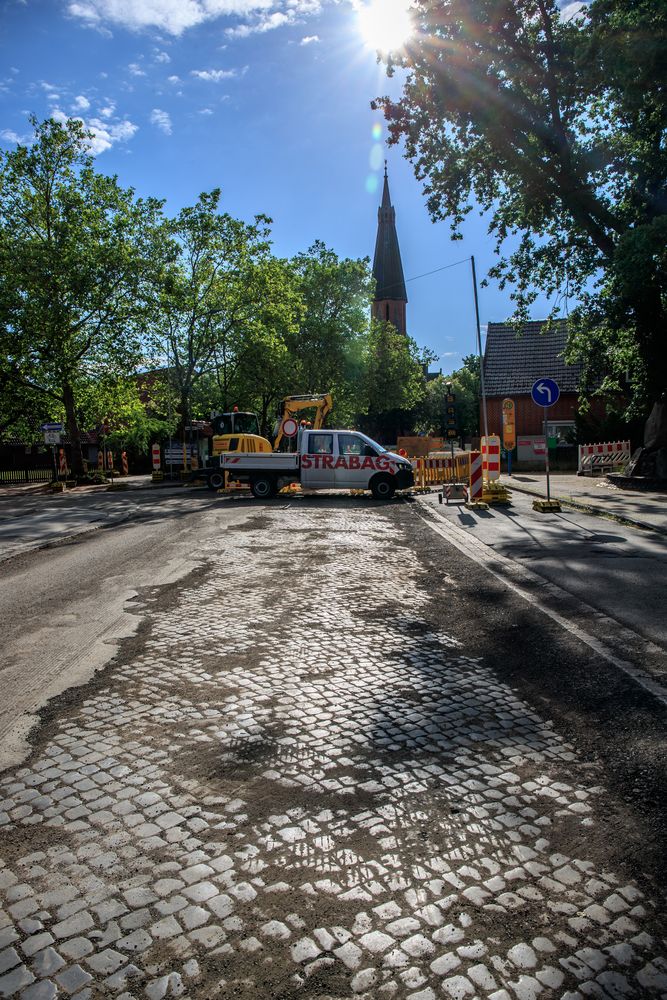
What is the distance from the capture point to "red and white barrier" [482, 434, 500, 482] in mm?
17719

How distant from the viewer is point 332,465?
20.0 meters

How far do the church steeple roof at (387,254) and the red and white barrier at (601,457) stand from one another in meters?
73.9

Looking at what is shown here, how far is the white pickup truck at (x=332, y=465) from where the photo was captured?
19734 millimetres

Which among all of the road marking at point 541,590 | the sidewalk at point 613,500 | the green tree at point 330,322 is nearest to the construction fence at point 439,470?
the sidewalk at point 613,500

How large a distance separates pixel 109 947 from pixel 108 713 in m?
1.95

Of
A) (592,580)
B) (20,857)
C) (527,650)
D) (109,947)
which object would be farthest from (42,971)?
(592,580)

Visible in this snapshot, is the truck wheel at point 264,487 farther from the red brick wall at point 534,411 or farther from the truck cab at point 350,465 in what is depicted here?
the red brick wall at point 534,411

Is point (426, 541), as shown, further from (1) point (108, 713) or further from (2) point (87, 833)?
(2) point (87, 833)

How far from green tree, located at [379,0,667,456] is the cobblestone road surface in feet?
46.2

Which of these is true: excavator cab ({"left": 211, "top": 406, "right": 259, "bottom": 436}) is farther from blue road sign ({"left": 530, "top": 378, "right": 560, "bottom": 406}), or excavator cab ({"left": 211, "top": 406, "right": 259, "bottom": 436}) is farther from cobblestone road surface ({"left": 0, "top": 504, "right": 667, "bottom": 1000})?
cobblestone road surface ({"left": 0, "top": 504, "right": 667, "bottom": 1000})

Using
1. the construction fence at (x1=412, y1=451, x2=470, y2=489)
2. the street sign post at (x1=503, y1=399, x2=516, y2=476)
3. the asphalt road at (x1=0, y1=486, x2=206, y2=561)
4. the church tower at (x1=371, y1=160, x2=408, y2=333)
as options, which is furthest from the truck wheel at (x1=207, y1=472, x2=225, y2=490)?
the church tower at (x1=371, y1=160, x2=408, y2=333)

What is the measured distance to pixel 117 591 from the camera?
737 centimetres

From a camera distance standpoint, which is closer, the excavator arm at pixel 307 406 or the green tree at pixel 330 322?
the excavator arm at pixel 307 406

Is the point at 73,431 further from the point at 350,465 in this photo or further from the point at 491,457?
Result: the point at 491,457
